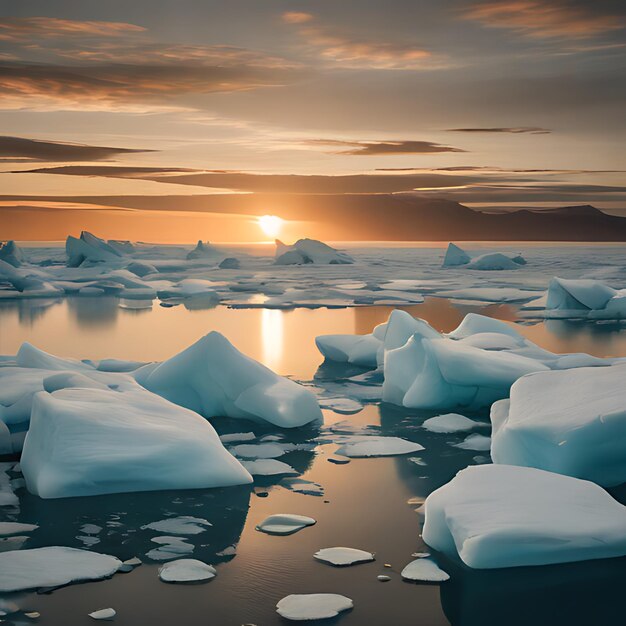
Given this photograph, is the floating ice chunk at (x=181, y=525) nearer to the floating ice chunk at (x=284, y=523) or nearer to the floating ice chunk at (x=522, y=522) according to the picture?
the floating ice chunk at (x=284, y=523)

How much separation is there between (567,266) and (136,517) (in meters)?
28.2

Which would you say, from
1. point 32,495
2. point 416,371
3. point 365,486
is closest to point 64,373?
point 32,495

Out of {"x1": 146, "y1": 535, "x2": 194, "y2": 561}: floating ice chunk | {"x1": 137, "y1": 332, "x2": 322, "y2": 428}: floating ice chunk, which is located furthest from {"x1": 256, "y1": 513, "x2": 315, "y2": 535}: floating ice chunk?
{"x1": 137, "y1": 332, "x2": 322, "y2": 428}: floating ice chunk

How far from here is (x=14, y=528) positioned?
4.32 metres

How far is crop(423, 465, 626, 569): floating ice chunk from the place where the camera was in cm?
371

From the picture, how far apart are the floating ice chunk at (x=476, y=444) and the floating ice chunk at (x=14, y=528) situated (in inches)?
123

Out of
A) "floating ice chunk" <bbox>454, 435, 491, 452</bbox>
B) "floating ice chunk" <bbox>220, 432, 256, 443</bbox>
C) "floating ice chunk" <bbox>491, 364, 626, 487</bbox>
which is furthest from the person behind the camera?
"floating ice chunk" <bbox>220, 432, 256, 443</bbox>

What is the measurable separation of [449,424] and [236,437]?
1.78 m

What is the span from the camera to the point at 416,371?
304 inches

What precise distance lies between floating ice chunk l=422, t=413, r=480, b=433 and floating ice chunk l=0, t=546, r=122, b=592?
3.39 metres

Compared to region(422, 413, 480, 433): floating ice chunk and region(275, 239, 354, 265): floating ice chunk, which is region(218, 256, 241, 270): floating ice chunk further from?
region(422, 413, 480, 433): floating ice chunk

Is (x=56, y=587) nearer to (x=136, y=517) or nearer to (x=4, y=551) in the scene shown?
(x=4, y=551)

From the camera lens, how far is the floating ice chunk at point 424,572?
3.69 metres

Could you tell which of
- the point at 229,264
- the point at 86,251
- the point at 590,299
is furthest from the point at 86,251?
the point at 590,299
